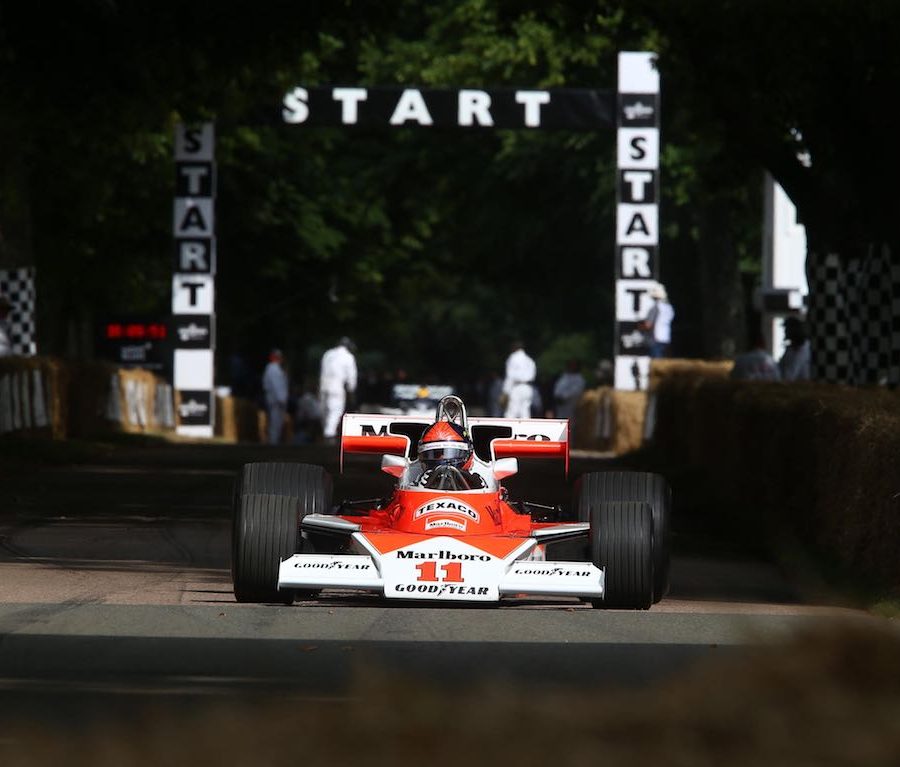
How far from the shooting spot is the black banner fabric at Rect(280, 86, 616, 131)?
33.9 m

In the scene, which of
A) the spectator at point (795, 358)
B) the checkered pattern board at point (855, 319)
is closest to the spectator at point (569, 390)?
the spectator at point (795, 358)

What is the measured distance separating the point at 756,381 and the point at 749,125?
11.9ft

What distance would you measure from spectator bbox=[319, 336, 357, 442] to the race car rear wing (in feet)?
82.2

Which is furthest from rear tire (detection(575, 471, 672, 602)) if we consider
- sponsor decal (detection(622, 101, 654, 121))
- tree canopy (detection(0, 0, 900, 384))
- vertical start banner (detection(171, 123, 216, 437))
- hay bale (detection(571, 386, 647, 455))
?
vertical start banner (detection(171, 123, 216, 437))

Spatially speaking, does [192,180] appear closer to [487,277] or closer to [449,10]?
[449,10]

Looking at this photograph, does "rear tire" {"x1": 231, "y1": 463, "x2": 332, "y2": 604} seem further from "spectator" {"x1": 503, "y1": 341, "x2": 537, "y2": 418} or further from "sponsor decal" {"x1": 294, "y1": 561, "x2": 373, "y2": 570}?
"spectator" {"x1": 503, "y1": 341, "x2": 537, "y2": 418}

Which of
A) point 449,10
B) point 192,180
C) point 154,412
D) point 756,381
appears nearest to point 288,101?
point 192,180

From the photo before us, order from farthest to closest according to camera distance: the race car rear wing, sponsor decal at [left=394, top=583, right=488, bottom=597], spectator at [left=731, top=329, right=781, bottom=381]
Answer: spectator at [left=731, top=329, right=781, bottom=381]
the race car rear wing
sponsor decal at [left=394, top=583, right=488, bottom=597]

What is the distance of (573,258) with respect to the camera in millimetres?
48875

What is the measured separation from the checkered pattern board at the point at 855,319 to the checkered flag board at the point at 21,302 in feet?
37.5

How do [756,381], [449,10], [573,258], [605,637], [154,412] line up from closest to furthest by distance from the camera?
[605,637]
[756,381]
[154,412]
[449,10]
[573,258]

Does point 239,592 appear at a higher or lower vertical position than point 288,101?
lower

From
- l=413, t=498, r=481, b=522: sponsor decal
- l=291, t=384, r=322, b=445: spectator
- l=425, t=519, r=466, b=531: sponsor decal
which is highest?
l=413, t=498, r=481, b=522: sponsor decal

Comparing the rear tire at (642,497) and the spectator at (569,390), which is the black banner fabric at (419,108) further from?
the rear tire at (642,497)
